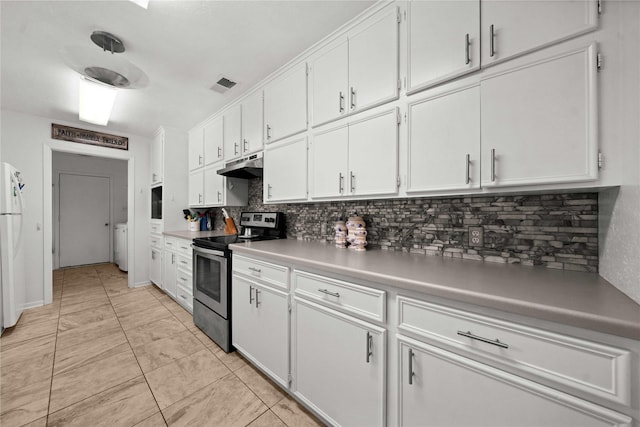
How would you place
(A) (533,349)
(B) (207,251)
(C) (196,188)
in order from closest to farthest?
(A) (533,349), (B) (207,251), (C) (196,188)

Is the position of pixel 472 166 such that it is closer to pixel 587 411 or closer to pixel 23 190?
pixel 587 411

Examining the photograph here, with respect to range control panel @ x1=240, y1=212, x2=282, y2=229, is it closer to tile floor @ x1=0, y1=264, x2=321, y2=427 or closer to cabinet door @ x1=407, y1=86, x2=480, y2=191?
tile floor @ x1=0, y1=264, x2=321, y2=427

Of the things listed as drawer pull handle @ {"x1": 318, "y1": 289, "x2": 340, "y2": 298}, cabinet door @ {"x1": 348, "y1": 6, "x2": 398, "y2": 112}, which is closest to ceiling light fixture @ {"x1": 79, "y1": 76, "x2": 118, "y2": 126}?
cabinet door @ {"x1": 348, "y1": 6, "x2": 398, "y2": 112}

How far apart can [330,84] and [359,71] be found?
0.24 meters

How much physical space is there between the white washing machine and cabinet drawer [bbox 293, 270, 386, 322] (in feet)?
15.5

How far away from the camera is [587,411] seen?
64 cm

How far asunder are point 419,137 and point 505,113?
1.21 ft

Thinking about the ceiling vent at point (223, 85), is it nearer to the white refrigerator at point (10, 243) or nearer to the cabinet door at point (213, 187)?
the cabinet door at point (213, 187)

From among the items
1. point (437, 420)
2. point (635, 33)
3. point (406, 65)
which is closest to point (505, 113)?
point (635, 33)

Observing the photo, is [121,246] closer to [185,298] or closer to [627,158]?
[185,298]

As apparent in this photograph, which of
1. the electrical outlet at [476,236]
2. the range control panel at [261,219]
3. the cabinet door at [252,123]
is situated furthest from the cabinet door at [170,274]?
the electrical outlet at [476,236]

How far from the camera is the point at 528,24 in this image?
97 cm

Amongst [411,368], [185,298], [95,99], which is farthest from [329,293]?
[95,99]

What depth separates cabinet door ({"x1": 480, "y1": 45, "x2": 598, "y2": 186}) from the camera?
0.86m
